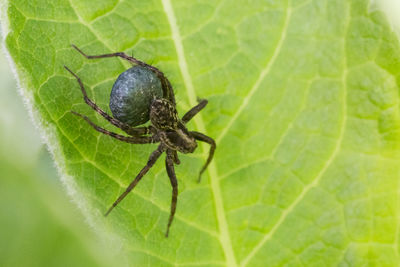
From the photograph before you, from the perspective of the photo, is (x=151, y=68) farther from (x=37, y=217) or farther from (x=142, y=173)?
(x=37, y=217)

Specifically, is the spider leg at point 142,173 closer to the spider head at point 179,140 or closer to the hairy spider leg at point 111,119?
the spider head at point 179,140

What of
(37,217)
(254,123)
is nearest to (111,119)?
(37,217)

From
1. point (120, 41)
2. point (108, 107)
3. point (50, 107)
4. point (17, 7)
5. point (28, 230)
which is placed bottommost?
point (28, 230)

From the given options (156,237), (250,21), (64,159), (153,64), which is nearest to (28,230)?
(64,159)

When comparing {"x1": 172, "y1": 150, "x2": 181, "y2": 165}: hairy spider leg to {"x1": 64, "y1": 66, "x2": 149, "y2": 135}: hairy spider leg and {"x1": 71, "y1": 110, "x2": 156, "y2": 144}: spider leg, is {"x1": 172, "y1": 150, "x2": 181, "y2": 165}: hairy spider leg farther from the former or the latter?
{"x1": 64, "y1": 66, "x2": 149, "y2": 135}: hairy spider leg

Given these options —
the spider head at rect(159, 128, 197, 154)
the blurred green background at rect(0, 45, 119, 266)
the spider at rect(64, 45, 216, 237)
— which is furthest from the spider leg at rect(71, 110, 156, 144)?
the blurred green background at rect(0, 45, 119, 266)

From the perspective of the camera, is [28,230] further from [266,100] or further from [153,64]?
[266,100]
